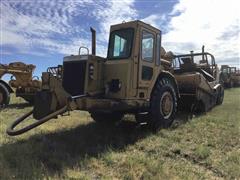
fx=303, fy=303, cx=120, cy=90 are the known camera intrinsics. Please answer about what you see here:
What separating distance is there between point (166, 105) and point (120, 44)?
194 centimetres

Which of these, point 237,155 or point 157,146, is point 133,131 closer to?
point 157,146

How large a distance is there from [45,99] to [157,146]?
233cm

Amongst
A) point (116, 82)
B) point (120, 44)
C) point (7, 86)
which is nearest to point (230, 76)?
point (7, 86)

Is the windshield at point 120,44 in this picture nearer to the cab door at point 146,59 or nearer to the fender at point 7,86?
the cab door at point 146,59

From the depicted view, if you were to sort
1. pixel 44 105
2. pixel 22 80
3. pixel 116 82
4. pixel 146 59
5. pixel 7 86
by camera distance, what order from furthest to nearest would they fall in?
pixel 22 80, pixel 7 86, pixel 146 59, pixel 116 82, pixel 44 105

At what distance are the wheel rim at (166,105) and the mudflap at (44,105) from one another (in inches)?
112

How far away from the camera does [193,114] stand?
966 cm

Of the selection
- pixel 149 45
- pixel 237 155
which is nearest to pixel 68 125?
pixel 149 45

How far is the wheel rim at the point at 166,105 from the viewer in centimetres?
741

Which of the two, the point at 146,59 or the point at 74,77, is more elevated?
the point at 146,59

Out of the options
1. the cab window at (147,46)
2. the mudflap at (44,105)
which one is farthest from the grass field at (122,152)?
the cab window at (147,46)

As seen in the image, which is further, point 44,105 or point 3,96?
point 3,96

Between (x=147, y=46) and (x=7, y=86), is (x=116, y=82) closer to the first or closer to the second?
(x=147, y=46)

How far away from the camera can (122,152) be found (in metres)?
5.63
